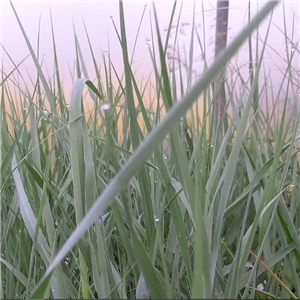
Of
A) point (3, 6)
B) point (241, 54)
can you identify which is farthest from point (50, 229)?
point (3, 6)

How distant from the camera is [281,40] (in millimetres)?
683

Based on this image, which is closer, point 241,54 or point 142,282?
point 142,282

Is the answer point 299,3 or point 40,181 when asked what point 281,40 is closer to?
point 299,3

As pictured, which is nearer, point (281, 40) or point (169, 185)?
point (169, 185)

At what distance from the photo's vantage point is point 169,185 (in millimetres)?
238

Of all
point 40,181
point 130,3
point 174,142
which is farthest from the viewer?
point 130,3

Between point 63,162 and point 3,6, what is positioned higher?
point 3,6

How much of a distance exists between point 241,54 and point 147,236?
54 centimetres

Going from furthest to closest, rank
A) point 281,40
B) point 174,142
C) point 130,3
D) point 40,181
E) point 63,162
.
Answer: point 130,3
point 281,40
point 63,162
point 40,181
point 174,142

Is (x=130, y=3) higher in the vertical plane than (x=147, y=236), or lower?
higher

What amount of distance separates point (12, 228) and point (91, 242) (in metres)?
0.13

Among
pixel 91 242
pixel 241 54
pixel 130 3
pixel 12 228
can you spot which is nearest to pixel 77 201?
pixel 91 242

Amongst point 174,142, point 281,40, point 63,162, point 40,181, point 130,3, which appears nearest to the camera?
point 174,142

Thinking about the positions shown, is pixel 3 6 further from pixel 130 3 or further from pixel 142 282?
pixel 142 282
